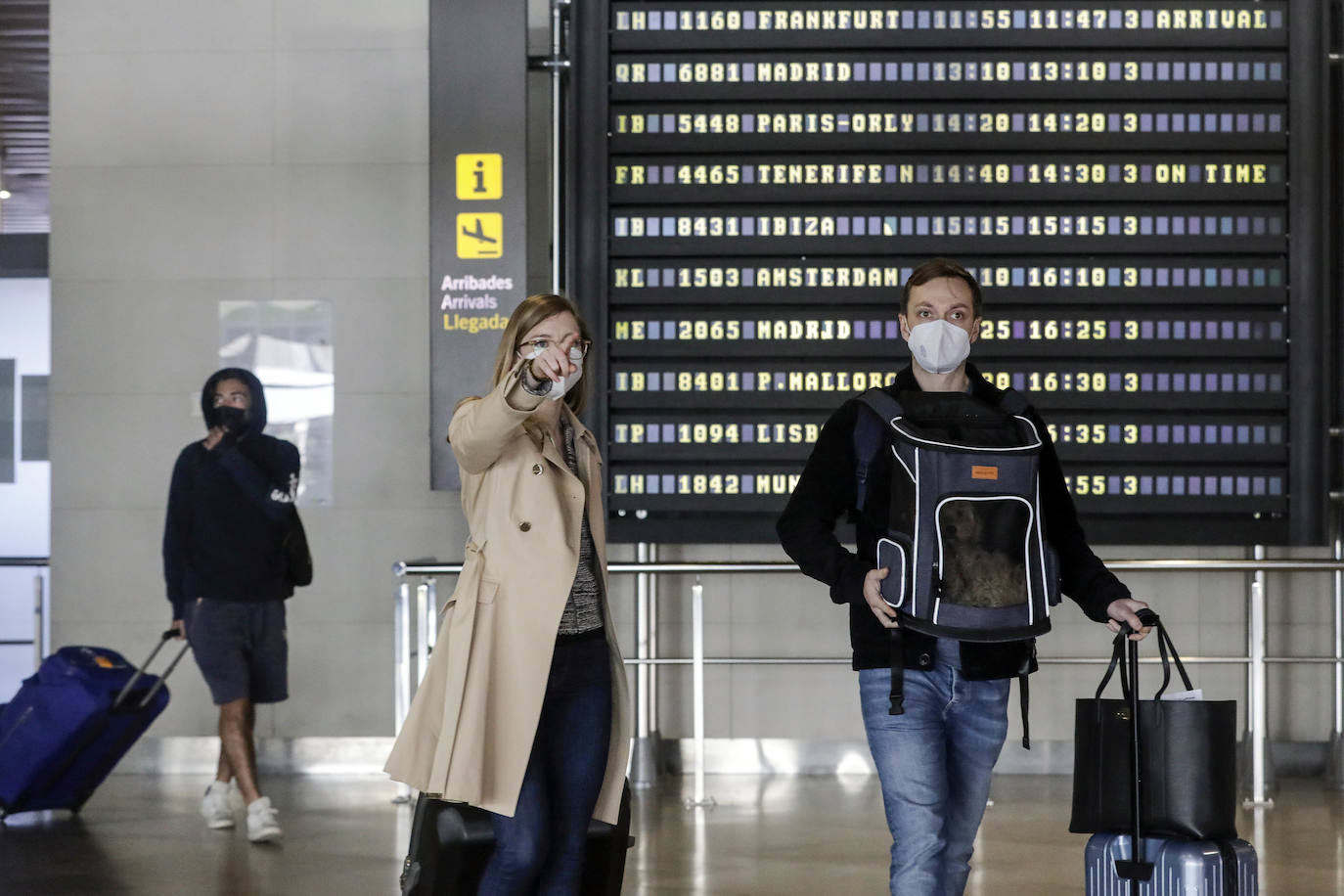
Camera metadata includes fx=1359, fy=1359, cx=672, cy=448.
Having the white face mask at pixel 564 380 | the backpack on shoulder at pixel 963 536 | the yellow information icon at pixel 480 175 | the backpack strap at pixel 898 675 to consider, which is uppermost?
the yellow information icon at pixel 480 175

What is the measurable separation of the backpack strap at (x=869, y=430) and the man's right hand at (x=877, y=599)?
0.28m

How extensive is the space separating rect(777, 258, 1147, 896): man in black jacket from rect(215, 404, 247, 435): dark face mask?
3.46 meters

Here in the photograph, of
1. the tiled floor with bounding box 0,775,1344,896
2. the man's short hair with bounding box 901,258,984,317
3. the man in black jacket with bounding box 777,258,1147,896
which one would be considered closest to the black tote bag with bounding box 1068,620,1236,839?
the man in black jacket with bounding box 777,258,1147,896

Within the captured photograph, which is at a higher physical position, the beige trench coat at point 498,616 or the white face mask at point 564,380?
the white face mask at point 564,380

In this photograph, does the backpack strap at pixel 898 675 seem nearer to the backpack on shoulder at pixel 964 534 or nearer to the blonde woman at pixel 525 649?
the backpack on shoulder at pixel 964 534

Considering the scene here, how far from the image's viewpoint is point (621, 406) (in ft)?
20.5

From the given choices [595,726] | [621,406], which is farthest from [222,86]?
[595,726]

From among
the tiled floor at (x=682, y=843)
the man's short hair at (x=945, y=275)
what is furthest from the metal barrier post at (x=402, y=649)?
the man's short hair at (x=945, y=275)

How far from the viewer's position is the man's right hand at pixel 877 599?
111 inches

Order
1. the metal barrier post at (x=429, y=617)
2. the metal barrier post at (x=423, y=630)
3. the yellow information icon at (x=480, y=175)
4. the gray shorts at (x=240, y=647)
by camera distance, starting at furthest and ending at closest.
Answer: the yellow information icon at (x=480, y=175) → the metal barrier post at (x=429, y=617) → the metal barrier post at (x=423, y=630) → the gray shorts at (x=240, y=647)

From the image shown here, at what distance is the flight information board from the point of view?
614cm

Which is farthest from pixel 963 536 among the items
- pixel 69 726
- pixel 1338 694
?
pixel 1338 694

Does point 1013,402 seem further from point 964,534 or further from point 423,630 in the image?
point 423,630

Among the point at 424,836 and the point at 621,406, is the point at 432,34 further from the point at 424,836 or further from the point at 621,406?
the point at 424,836
